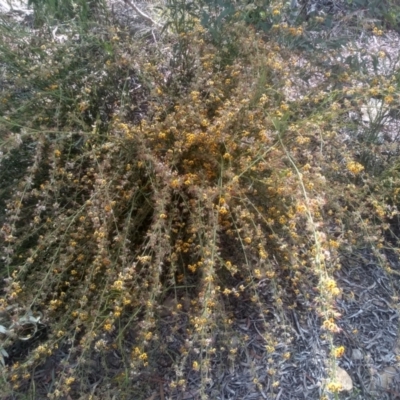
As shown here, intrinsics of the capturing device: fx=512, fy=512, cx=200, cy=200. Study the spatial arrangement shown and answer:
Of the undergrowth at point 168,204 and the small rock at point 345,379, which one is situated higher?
the undergrowth at point 168,204

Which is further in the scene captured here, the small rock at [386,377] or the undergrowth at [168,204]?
the small rock at [386,377]

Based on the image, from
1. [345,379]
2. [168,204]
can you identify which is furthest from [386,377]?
[168,204]

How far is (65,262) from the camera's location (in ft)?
5.58

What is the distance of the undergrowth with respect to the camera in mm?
1688

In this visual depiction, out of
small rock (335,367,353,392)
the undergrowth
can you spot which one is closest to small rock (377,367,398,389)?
small rock (335,367,353,392)

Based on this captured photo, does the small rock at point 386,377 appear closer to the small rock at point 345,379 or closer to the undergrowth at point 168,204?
the small rock at point 345,379

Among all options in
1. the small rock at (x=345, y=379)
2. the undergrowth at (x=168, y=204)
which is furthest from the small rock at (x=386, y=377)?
the undergrowth at (x=168, y=204)

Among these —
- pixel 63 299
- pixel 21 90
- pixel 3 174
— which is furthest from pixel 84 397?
pixel 21 90

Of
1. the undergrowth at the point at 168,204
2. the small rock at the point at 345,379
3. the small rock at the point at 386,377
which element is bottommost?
the small rock at the point at 386,377

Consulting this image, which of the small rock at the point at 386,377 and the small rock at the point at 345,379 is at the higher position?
the small rock at the point at 345,379

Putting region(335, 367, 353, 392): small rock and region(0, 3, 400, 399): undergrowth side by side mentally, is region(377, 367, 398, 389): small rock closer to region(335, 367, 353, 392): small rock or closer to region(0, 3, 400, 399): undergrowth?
region(335, 367, 353, 392): small rock

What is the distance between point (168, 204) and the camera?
1983mm

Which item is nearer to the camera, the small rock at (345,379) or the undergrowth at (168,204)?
the undergrowth at (168,204)

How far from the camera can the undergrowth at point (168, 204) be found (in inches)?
66.4
